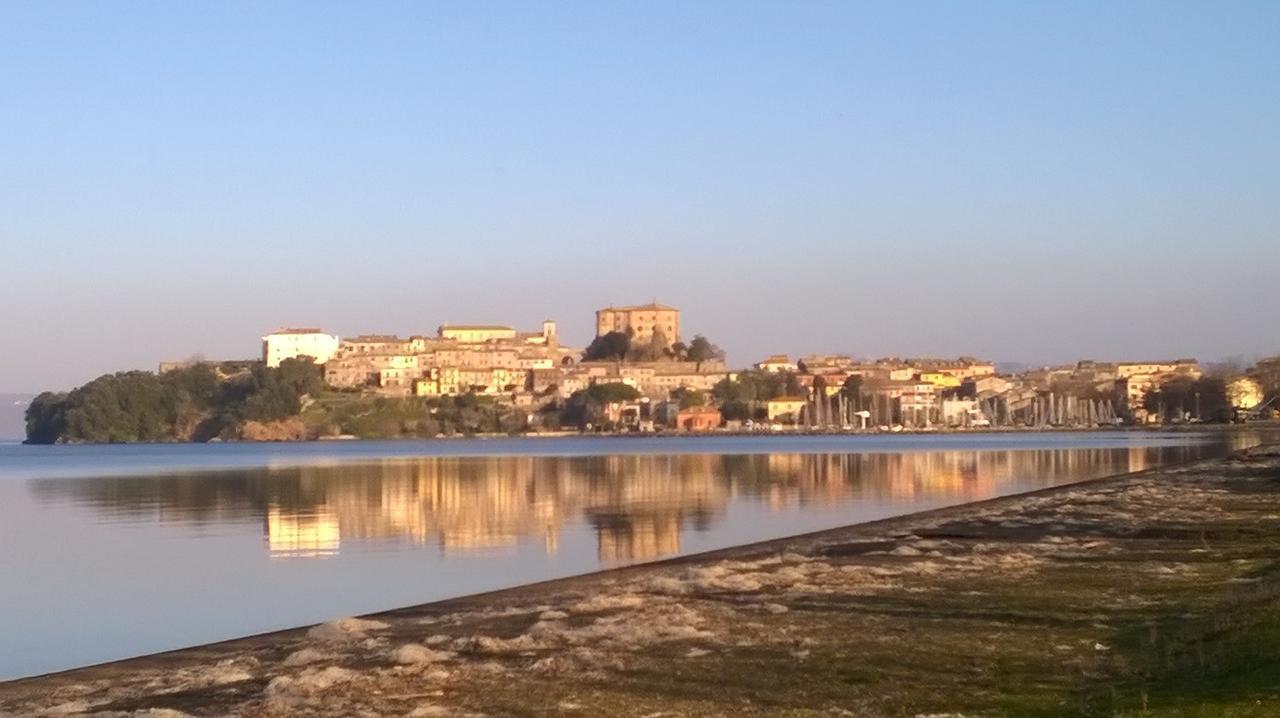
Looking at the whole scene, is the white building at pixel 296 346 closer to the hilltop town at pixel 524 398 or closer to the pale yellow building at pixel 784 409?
the hilltop town at pixel 524 398

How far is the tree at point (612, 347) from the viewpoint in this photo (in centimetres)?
16812

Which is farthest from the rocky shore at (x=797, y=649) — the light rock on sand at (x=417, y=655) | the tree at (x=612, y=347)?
the tree at (x=612, y=347)

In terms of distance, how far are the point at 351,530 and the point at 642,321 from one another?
152821 millimetres

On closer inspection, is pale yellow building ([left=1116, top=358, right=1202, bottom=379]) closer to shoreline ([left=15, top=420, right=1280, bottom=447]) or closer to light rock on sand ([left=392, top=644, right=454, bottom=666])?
shoreline ([left=15, top=420, right=1280, bottom=447])

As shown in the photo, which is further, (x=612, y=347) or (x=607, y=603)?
(x=612, y=347)

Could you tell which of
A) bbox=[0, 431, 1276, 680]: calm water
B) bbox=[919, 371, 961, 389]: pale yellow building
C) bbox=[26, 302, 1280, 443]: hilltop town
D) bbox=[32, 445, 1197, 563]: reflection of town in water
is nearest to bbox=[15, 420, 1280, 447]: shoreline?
bbox=[26, 302, 1280, 443]: hilltop town

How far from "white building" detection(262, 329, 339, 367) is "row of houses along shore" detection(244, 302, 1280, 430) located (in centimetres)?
10

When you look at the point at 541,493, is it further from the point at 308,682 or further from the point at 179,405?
the point at 179,405

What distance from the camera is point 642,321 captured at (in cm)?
17888

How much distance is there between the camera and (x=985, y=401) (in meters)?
153

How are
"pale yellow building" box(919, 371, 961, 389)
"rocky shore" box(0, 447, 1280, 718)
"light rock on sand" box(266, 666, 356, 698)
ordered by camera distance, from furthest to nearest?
"pale yellow building" box(919, 371, 961, 389) → "light rock on sand" box(266, 666, 356, 698) → "rocky shore" box(0, 447, 1280, 718)

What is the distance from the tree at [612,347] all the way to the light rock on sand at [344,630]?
153914 mm

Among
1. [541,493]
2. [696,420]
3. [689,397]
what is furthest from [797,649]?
[689,397]

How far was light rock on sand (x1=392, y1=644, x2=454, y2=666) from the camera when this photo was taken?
995 cm
